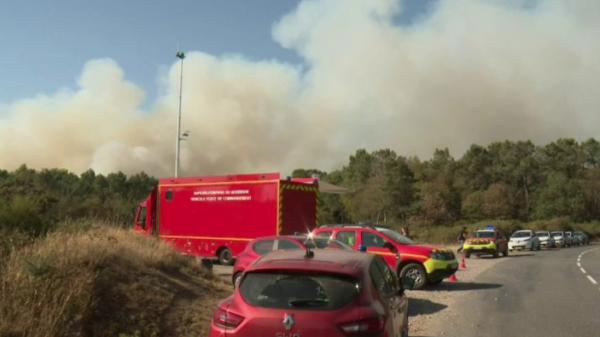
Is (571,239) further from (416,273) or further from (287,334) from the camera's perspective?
(287,334)

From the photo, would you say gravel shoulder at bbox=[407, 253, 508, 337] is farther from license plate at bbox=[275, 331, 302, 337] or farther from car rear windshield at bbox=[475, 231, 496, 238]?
car rear windshield at bbox=[475, 231, 496, 238]

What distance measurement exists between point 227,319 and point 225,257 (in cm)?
1537

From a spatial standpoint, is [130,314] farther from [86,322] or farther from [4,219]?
[4,219]

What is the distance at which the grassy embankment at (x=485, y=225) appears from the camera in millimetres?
51719

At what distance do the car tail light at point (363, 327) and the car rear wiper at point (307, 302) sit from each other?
26 cm

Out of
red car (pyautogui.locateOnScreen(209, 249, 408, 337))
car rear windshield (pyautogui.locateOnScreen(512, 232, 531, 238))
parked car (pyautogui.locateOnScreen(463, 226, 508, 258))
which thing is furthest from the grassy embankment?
red car (pyautogui.locateOnScreen(209, 249, 408, 337))

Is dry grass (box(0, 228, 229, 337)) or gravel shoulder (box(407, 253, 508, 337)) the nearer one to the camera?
dry grass (box(0, 228, 229, 337))

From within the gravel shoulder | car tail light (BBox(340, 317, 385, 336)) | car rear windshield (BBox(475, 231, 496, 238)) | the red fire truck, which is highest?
the red fire truck

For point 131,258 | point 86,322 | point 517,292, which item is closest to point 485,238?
point 517,292

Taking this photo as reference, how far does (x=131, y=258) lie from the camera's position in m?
10.1

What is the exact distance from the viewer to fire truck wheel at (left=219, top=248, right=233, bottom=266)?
19641mm

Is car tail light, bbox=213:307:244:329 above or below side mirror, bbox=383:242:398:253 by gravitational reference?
below

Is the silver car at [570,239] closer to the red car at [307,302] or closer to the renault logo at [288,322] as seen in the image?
the red car at [307,302]

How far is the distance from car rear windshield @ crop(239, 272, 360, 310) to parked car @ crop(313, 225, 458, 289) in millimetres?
9311
